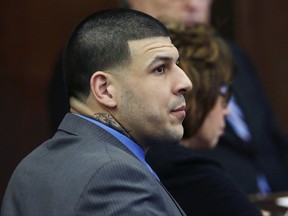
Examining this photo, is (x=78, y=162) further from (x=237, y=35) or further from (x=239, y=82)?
(x=237, y=35)

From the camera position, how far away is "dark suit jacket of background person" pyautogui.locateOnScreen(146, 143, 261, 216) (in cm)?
330

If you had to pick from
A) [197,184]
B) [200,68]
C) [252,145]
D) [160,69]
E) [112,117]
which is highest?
[160,69]

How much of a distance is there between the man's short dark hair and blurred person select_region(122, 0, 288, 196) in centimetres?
147

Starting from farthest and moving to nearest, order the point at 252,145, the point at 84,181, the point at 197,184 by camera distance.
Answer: the point at 252,145, the point at 197,184, the point at 84,181

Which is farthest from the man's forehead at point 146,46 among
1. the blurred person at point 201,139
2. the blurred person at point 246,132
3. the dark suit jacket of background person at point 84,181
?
the blurred person at point 246,132

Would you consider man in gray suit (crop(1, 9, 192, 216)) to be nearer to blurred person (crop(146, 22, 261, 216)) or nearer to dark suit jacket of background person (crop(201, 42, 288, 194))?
blurred person (crop(146, 22, 261, 216))

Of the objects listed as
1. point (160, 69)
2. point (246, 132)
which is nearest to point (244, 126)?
point (246, 132)

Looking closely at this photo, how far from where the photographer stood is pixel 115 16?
2807mm

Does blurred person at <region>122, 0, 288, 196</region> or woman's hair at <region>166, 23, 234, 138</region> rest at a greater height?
woman's hair at <region>166, 23, 234, 138</region>

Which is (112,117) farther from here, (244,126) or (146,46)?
(244,126)

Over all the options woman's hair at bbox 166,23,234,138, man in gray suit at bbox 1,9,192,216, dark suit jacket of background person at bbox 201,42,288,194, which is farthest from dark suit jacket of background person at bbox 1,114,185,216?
dark suit jacket of background person at bbox 201,42,288,194

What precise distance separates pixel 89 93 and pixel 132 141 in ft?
0.60

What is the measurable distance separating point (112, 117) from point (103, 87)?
9 cm

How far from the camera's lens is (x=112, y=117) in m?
2.71
